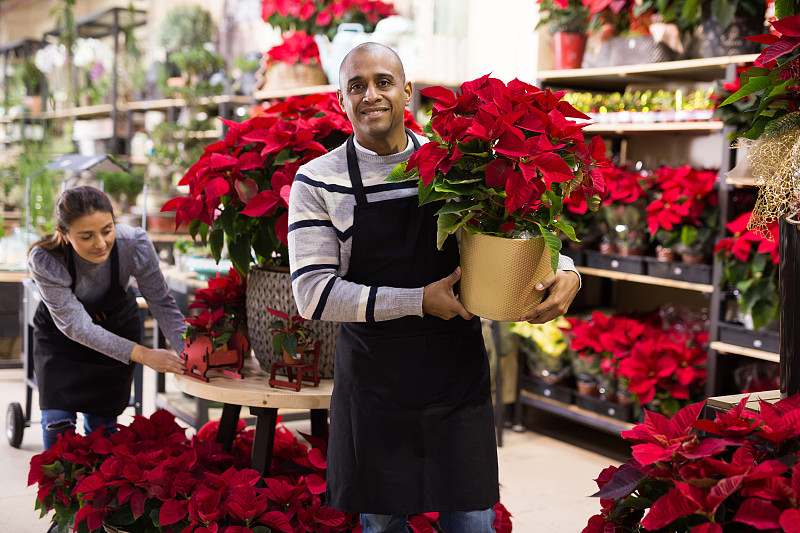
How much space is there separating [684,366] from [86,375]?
2472 millimetres

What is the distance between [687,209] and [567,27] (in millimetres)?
1183

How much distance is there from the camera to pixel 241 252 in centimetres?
243

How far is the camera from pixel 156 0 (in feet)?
30.8

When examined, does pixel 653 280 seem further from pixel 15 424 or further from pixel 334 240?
pixel 15 424

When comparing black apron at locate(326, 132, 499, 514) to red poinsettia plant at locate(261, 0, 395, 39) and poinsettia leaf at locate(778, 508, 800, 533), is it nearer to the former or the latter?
poinsettia leaf at locate(778, 508, 800, 533)

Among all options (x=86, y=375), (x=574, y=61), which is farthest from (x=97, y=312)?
(x=574, y=61)

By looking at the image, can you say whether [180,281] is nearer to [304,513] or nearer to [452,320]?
[304,513]

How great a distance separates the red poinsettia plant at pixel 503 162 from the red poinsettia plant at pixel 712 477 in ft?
1.27

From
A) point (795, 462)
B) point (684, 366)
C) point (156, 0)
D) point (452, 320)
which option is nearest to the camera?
point (795, 462)

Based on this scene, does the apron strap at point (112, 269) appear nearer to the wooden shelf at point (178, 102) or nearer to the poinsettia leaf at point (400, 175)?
the poinsettia leaf at point (400, 175)

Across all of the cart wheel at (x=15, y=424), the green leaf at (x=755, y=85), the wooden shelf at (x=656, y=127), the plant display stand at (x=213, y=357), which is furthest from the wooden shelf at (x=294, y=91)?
the green leaf at (x=755, y=85)

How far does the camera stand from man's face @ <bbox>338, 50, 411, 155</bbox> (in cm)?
186

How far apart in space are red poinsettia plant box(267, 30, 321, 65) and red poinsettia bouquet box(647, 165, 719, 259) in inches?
93.3

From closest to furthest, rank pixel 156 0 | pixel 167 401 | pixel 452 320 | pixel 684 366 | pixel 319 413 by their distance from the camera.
Answer: pixel 452 320
pixel 319 413
pixel 684 366
pixel 167 401
pixel 156 0
